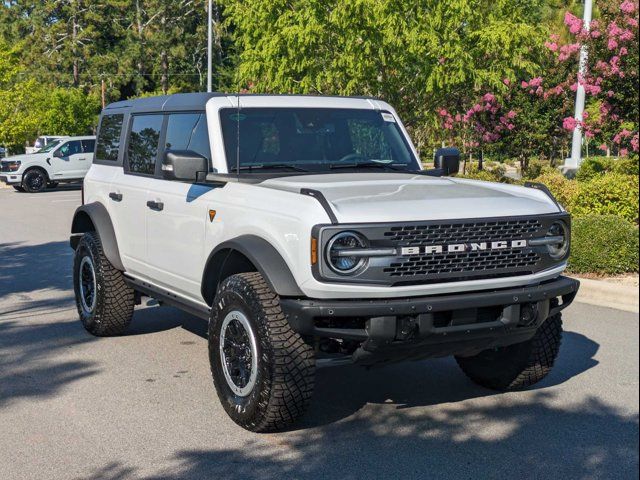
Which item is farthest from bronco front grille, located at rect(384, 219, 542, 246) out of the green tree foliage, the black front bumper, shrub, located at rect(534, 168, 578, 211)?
the green tree foliage

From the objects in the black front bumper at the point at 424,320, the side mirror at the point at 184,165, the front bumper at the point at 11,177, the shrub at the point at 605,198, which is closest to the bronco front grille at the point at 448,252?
the black front bumper at the point at 424,320

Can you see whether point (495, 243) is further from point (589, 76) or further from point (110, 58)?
point (110, 58)

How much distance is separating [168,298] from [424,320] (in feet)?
8.10

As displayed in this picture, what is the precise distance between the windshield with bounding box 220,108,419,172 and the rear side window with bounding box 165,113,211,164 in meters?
0.18

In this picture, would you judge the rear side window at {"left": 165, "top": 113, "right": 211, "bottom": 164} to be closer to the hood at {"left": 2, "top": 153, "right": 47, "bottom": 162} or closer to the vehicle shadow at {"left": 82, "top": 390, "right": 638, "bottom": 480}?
the vehicle shadow at {"left": 82, "top": 390, "right": 638, "bottom": 480}

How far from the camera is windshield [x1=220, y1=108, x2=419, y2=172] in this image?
6.11m

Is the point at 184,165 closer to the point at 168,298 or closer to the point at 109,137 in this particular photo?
the point at 168,298

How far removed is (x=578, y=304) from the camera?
30.1 feet

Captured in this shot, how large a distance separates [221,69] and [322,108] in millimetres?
57963

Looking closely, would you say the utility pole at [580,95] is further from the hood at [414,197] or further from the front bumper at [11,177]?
the front bumper at [11,177]

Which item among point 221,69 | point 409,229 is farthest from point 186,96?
point 221,69

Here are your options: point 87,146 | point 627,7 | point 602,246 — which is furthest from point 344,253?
point 87,146

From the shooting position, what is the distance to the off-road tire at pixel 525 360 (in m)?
5.74

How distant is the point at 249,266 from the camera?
5.46m
